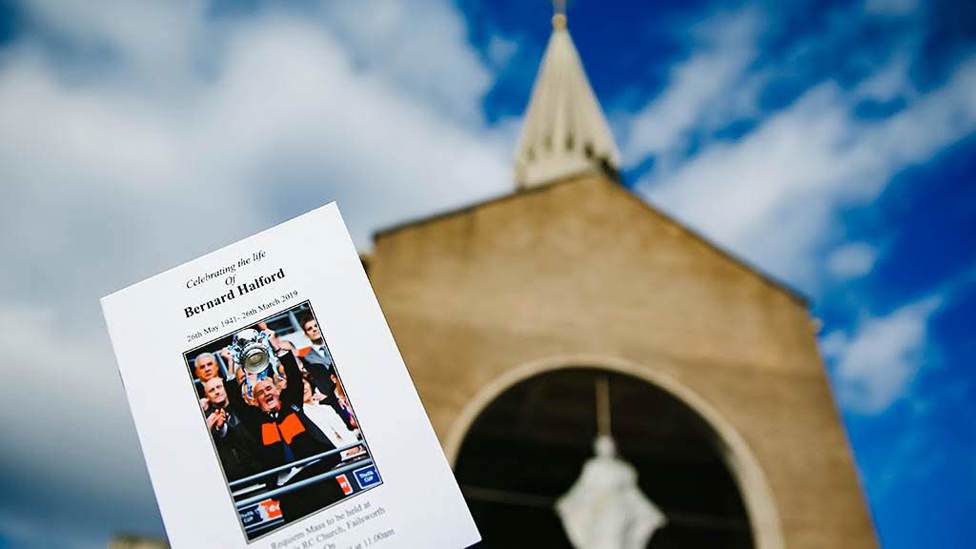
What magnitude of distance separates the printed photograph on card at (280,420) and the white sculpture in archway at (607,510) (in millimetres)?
10279

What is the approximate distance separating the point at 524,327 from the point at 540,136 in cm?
1473

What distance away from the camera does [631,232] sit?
14953mm

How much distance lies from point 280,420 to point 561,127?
25617mm

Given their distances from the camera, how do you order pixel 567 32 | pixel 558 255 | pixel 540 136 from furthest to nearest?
pixel 567 32 → pixel 540 136 → pixel 558 255

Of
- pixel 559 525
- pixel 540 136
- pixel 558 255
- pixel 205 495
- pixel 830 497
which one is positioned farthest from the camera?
pixel 540 136

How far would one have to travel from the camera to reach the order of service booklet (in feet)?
4.95

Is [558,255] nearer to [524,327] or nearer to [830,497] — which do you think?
[524,327]

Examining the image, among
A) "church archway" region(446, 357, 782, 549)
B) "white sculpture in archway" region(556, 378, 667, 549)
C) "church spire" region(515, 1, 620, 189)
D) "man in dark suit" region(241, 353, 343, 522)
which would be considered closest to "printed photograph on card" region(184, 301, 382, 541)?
"man in dark suit" region(241, 353, 343, 522)

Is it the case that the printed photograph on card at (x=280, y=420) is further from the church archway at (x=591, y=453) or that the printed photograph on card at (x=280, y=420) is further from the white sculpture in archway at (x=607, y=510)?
the church archway at (x=591, y=453)

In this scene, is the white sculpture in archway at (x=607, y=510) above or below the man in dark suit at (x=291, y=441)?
below

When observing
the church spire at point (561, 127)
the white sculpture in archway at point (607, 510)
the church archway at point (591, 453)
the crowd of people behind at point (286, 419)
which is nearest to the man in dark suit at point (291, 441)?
the crowd of people behind at point (286, 419)

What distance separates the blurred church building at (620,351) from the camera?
12.7 m

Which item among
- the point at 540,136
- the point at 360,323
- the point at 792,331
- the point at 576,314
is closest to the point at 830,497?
the point at 792,331

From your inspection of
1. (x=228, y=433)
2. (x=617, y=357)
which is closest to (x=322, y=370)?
(x=228, y=433)
